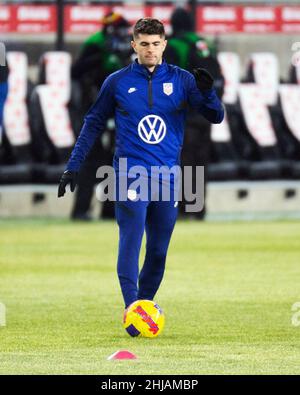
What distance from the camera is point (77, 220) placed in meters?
21.7

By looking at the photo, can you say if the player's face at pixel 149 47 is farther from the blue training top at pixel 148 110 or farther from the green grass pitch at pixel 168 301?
the green grass pitch at pixel 168 301

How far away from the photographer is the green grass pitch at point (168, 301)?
1009cm

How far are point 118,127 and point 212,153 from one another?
11894 millimetres

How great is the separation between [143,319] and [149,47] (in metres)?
1.82

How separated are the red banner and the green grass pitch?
5.22 metres

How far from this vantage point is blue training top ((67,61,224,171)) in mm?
11375

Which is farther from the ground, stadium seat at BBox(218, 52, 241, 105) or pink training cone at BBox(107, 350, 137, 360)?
pink training cone at BBox(107, 350, 137, 360)

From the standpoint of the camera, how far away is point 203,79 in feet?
36.7

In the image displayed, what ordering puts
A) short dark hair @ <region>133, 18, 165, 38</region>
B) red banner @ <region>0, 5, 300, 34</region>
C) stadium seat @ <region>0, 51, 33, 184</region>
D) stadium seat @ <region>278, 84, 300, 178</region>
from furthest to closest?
red banner @ <region>0, 5, 300, 34</region>, stadium seat @ <region>278, 84, 300, 178</region>, stadium seat @ <region>0, 51, 33, 184</region>, short dark hair @ <region>133, 18, 165, 38</region>

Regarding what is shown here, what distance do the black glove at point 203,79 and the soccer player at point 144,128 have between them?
2 centimetres

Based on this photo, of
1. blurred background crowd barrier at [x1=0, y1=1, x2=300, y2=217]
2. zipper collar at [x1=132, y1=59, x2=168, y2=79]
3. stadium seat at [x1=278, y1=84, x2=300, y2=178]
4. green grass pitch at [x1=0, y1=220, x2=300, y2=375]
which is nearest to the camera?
green grass pitch at [x1=0, y1=220, x2=300, y2=375]

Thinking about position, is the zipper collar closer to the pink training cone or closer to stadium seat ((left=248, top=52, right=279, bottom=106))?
the pink training cone

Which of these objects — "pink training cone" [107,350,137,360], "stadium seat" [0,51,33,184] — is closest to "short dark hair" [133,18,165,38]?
"pink training cone" [107,350,137,360]

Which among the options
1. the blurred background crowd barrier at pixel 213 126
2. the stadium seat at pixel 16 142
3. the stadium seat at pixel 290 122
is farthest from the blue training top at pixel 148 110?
the stadium seat at pixel 290 122
